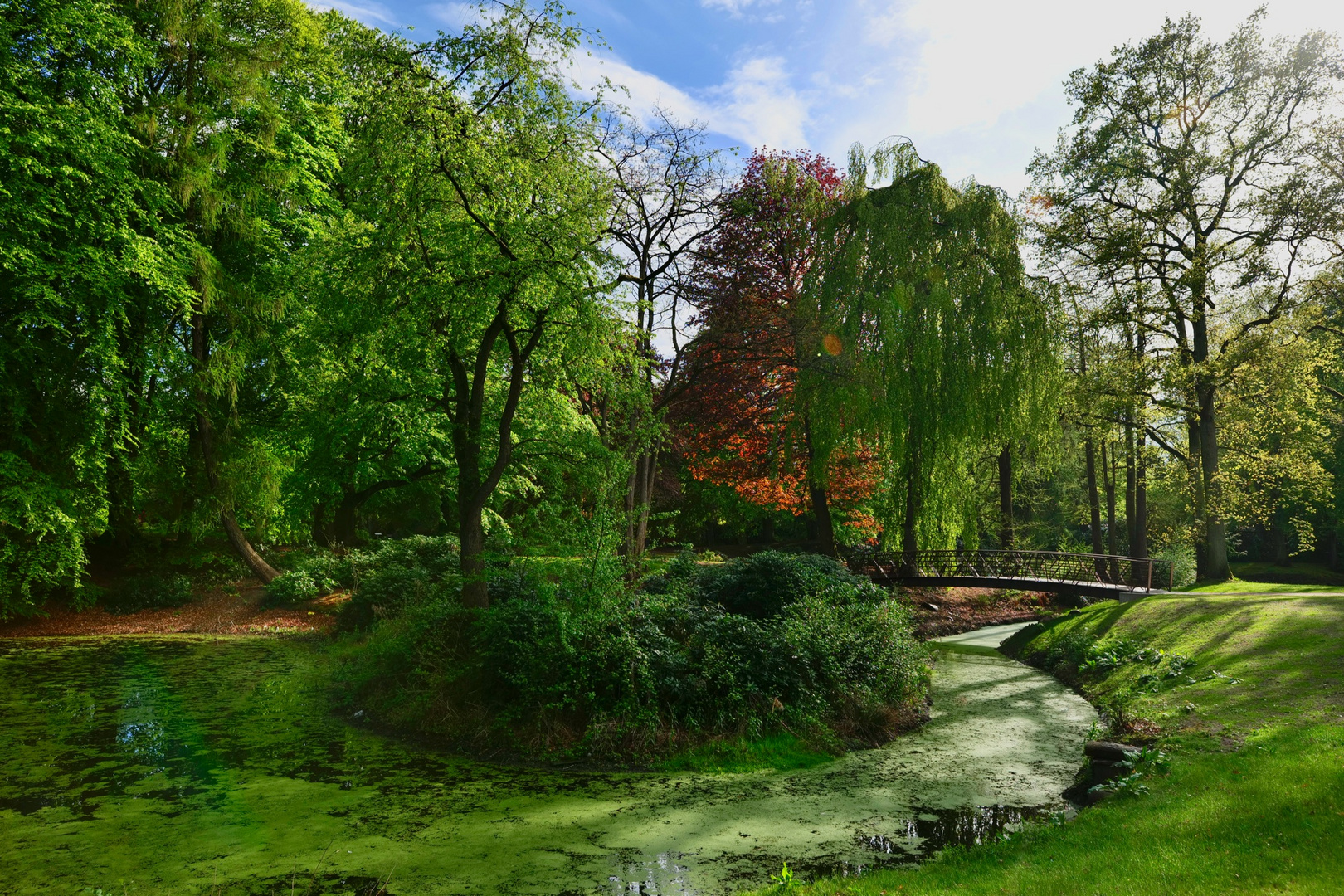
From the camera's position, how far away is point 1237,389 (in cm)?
2030

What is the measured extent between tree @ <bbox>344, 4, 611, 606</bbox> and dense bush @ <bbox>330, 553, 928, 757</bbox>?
54.3 inches

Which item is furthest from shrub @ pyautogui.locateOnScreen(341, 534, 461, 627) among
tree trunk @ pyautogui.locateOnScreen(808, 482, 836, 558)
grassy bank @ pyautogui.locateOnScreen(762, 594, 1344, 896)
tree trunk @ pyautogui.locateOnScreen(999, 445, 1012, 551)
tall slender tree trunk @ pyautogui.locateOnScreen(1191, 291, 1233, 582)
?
tall slender tree trunk @ pyautogui.locateOnScreen(1191, 291, 1233, 582)

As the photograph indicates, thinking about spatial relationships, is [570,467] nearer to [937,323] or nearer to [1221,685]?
[1221,685]

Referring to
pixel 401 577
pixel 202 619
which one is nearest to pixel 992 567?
pixel 401 577

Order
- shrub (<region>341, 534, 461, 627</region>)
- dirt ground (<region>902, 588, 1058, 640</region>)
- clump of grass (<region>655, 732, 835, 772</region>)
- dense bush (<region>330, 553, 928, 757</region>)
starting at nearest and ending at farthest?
clump of grass (<region>655, 732, 835, 772</region>), dense bush (<region>330, 553, 928, 757</region>), shrub (<region>341, 534, 461, 627</region>), dirt ground (<region>902, 588, 1058, 640</region>)

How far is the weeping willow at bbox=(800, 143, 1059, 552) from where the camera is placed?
62.1 ft

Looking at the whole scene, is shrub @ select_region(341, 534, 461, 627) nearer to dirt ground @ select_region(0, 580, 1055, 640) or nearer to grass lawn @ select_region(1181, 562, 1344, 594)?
dirt ground @ select_region(0, 580, 1055, 640)

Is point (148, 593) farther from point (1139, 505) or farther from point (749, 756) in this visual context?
point (1139, 505)

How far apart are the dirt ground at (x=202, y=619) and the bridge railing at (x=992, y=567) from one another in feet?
46.7

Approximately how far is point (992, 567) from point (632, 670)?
602 inches

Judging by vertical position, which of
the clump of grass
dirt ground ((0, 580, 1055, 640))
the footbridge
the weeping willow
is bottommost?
the clump of grass

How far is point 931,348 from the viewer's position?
1892 cm

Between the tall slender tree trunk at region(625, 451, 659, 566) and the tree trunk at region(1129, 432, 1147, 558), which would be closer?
the tall slender tree trunk at region(625, 451, 659, 566)

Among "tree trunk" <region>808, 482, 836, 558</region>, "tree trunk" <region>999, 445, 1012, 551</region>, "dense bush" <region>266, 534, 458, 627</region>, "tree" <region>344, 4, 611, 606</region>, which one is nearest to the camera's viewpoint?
"tree" <region>344, 4, 611, 606</region>
